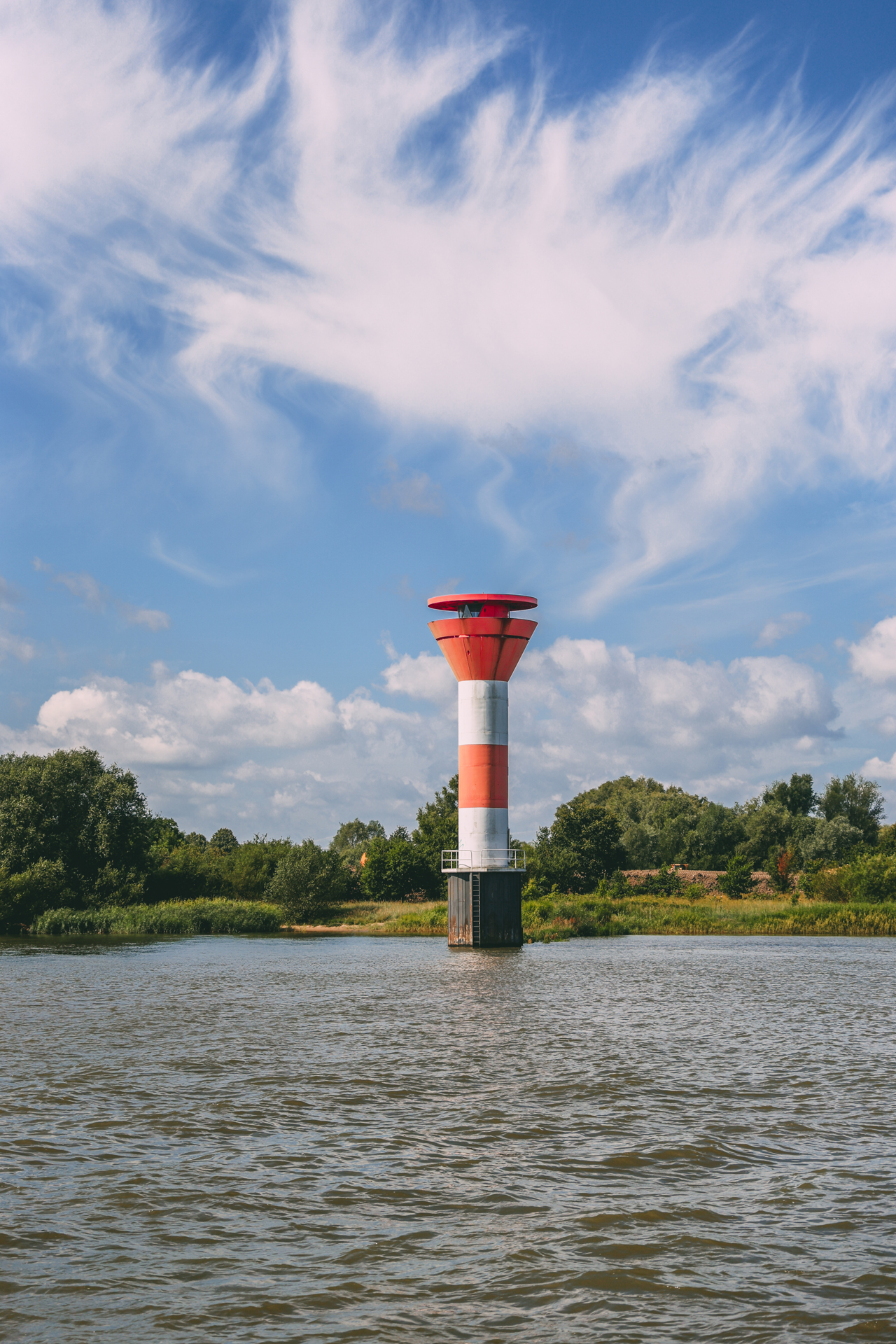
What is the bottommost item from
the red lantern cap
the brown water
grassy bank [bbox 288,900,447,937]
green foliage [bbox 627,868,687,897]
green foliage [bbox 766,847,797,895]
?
grassy bank [bbox 288,900,447,937]

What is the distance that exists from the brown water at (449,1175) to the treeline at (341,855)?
3289 cm

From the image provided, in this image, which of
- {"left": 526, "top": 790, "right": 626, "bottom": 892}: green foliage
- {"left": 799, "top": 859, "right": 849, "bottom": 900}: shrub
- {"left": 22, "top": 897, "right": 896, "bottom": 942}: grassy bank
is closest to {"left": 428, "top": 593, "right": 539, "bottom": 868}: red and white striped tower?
{"left": 22, "top": 897, "right": 896, "bottom": 942}: grassy bank

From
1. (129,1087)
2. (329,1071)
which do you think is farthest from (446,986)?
(129,1087)

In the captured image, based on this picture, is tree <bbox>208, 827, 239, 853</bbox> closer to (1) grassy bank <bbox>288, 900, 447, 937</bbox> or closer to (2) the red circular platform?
(1) grassy bank <bbox>288, 900, 447, 937</bbox>

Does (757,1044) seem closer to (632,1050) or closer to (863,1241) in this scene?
(632,1050)

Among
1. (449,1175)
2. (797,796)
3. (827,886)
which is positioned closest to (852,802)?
(797,796)

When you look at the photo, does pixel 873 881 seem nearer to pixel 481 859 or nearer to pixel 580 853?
pixel 580 853

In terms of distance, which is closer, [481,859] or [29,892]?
[481,859]

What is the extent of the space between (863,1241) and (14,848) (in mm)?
69994

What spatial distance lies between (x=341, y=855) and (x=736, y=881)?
120 feet

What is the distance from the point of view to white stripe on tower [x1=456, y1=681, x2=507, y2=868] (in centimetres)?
5134

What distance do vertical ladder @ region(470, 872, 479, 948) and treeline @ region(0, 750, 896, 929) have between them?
4.94m

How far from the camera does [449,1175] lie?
12742 millimetres

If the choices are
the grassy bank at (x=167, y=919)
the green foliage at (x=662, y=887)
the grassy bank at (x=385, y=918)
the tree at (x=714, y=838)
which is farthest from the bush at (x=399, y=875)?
the tree at (x=714, y=838)
